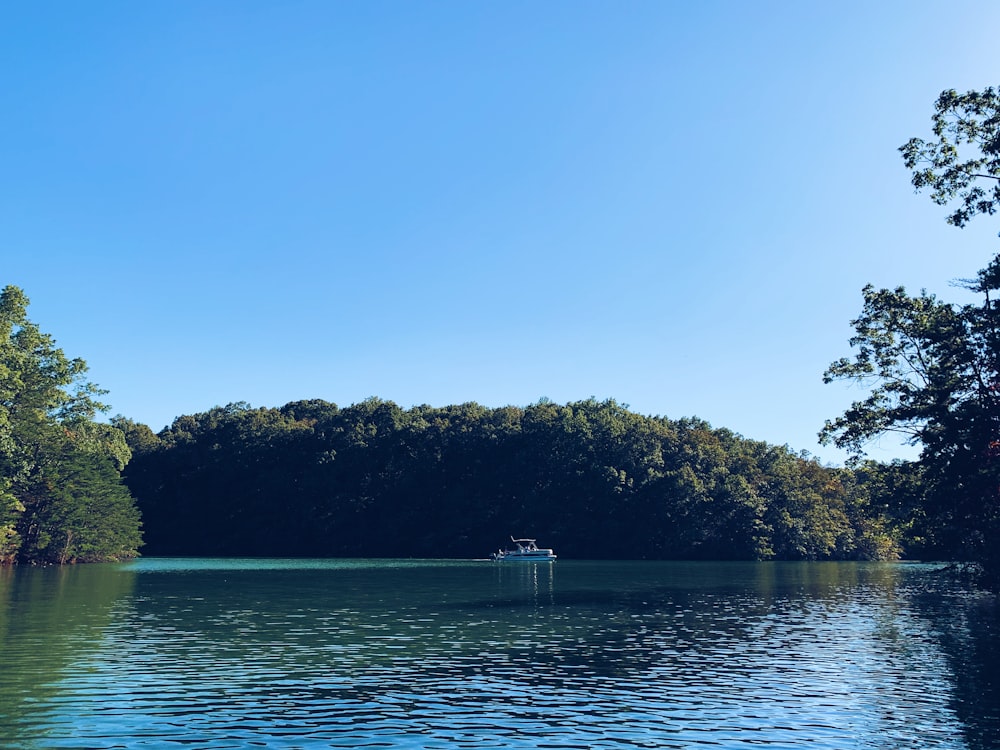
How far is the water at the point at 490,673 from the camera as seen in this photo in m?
20.1

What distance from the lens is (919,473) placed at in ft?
201

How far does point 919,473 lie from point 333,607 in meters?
40.7

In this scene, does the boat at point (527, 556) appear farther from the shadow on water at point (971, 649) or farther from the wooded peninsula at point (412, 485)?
the shadow on water at point (971, 649)

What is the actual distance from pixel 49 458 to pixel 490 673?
88570mm

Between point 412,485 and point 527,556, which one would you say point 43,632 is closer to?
point 527,556

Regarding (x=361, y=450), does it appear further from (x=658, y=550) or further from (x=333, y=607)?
(x=333, y=607)

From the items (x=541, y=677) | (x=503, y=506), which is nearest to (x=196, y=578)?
(x=541, y=677)

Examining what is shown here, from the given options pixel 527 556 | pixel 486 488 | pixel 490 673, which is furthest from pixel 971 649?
pixel 486 488

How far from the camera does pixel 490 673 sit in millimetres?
28266

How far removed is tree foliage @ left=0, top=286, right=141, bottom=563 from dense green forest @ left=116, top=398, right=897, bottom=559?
52.3 m

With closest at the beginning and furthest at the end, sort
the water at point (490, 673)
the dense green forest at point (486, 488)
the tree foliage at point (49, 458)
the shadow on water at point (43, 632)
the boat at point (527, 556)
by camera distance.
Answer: the water at point (490, 673)
the shadow on water at point (43, 632)
the tree foliage at point (49, 458)
the boat at point (527, 556)
the dense green forest at point (486, 488)

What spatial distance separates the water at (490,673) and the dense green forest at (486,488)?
300 feet

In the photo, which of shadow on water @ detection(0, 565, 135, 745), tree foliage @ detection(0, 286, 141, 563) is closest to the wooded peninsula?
tree foliage @ detection(0, 286, 141, 563)

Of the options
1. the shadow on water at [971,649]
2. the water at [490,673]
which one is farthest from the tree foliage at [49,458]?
the shadow on water at [971,649]
